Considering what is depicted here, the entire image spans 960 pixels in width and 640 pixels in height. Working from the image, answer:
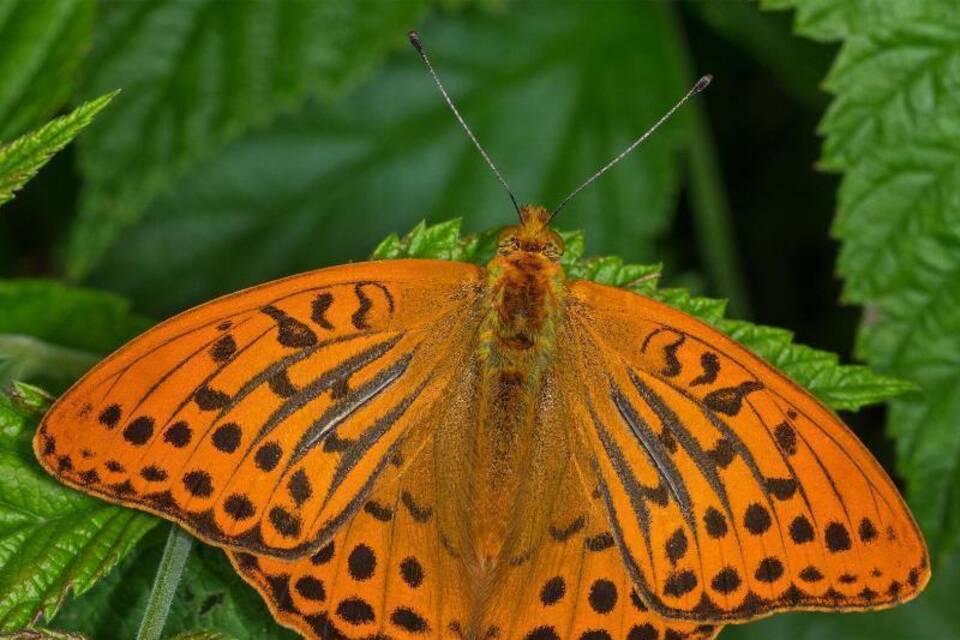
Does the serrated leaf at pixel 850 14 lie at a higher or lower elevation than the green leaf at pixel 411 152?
lower

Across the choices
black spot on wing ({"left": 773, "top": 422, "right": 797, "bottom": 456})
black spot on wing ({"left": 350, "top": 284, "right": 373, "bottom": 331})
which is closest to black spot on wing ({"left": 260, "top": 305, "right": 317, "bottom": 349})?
black spot on wing ({"left": 350, "top": 284, "right": 373, "bottom": 331})

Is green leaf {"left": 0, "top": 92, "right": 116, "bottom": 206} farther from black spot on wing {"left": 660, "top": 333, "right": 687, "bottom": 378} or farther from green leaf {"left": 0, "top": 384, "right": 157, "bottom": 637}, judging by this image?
black spot on wing {"left": 660, "top": 333, "right": 687, "bottom": 378}

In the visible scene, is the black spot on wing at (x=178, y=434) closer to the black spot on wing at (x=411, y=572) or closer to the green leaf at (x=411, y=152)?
the black spot on wing at (x=411, y=572)

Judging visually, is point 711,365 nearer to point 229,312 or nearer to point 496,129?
point 229,312

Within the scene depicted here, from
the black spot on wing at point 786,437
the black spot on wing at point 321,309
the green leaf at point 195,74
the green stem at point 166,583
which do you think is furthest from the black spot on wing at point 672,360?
the green leaf at point 195,74

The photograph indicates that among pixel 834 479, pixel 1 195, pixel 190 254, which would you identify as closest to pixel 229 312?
pixel 1 195

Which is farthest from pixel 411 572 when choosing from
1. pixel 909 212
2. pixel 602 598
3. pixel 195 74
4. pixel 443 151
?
pixel 443 151

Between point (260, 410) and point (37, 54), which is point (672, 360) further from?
point (37, 54)
